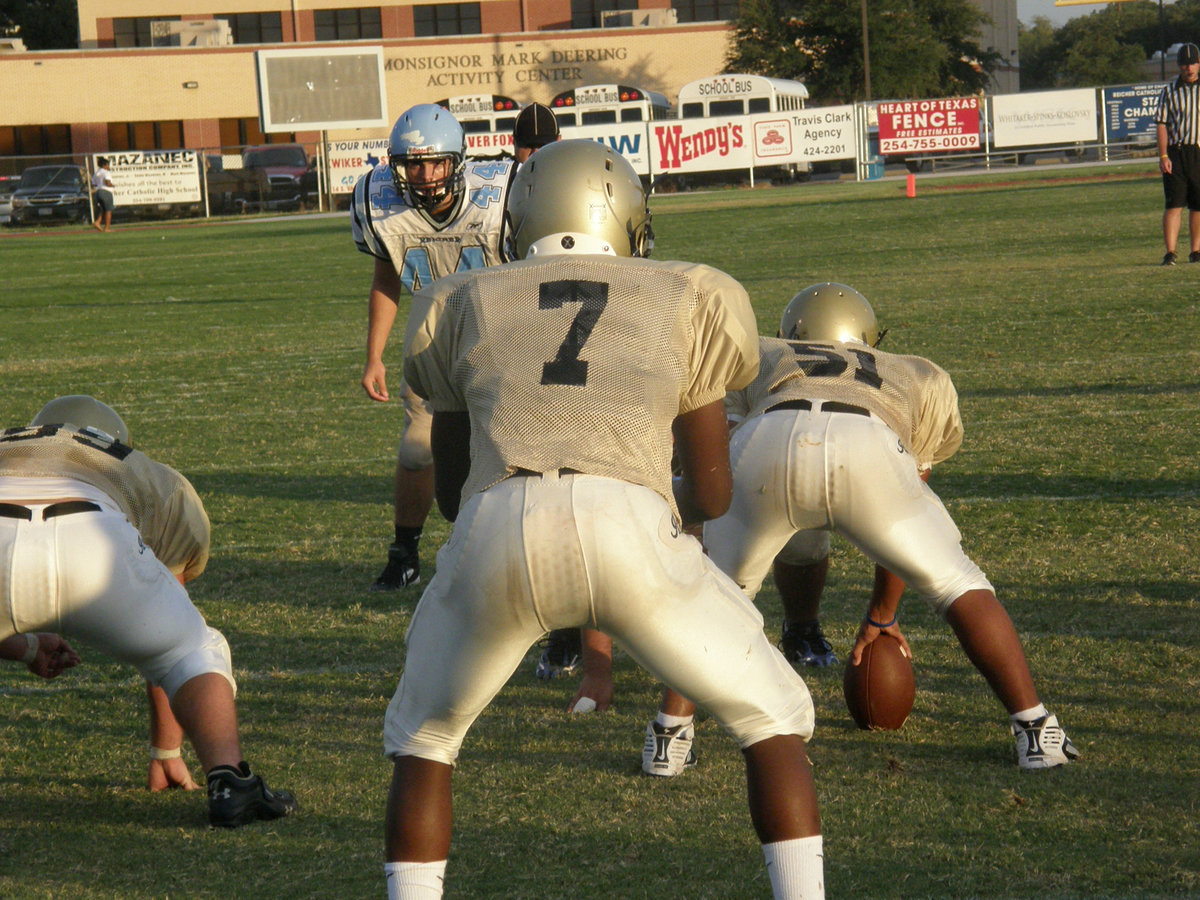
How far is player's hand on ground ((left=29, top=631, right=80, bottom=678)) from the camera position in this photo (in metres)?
3.58

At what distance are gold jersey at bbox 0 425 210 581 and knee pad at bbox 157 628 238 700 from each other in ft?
1.08

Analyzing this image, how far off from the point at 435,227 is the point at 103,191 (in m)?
29.1

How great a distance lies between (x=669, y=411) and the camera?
2518mm

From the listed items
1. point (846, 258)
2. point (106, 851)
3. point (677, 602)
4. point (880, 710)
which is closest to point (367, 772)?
point (106, 851)

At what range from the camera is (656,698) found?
422 centimetres

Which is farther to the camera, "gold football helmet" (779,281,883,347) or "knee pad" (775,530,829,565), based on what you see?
"knee pad" (775,530,829,565)

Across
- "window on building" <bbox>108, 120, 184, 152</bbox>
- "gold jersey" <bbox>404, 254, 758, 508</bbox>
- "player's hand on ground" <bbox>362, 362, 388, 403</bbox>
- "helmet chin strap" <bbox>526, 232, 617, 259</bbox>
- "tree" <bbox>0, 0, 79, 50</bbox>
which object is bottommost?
"player's hand on ground" <bbox>362, 362, 388, 403</bbox>

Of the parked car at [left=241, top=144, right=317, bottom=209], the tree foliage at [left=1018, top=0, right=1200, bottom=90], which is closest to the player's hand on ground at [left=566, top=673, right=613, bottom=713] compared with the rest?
the parked car at [left=241, top=144, right=317, bottom=209]

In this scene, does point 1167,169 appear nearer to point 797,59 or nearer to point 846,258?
point 846,258

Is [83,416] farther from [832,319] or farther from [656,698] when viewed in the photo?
[832,319]

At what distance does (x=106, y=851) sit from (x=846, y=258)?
13.9 meters

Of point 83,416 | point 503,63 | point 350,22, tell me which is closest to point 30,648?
point 83,416

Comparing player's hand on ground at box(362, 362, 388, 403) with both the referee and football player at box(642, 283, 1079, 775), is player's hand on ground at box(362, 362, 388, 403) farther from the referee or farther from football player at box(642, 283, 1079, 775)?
the referee

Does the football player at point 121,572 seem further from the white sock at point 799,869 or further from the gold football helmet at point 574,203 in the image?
the white sock at point 799,869
